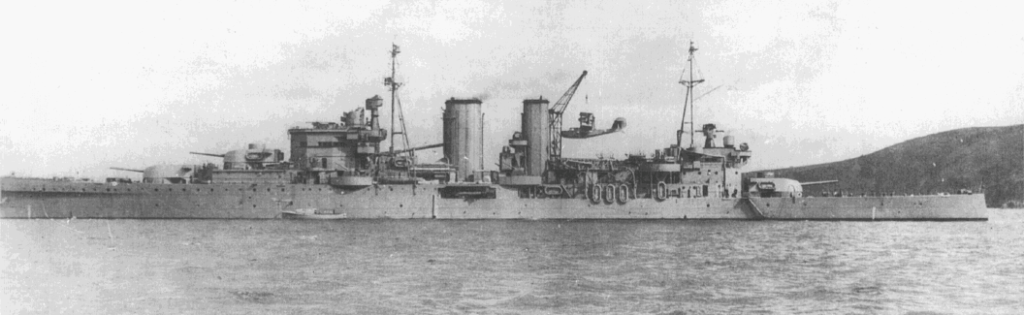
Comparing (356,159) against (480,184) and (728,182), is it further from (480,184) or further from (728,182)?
(728,182)

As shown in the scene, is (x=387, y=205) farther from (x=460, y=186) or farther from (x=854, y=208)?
(x=854, y=208)

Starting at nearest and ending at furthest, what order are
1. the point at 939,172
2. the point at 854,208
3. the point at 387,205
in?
the point at 387,205 < the point at 854,208 < the point at 939,172

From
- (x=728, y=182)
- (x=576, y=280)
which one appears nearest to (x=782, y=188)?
(x=728, y=182)

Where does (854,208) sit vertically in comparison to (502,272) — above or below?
above

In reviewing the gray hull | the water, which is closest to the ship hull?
the gray hull

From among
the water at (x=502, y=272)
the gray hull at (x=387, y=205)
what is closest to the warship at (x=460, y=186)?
the gray hull at (x=387, y=205)

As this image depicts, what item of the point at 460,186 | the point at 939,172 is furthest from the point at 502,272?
the point at 939,172

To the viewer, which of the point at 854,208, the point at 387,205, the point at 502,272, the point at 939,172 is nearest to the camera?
the point at 502,272
